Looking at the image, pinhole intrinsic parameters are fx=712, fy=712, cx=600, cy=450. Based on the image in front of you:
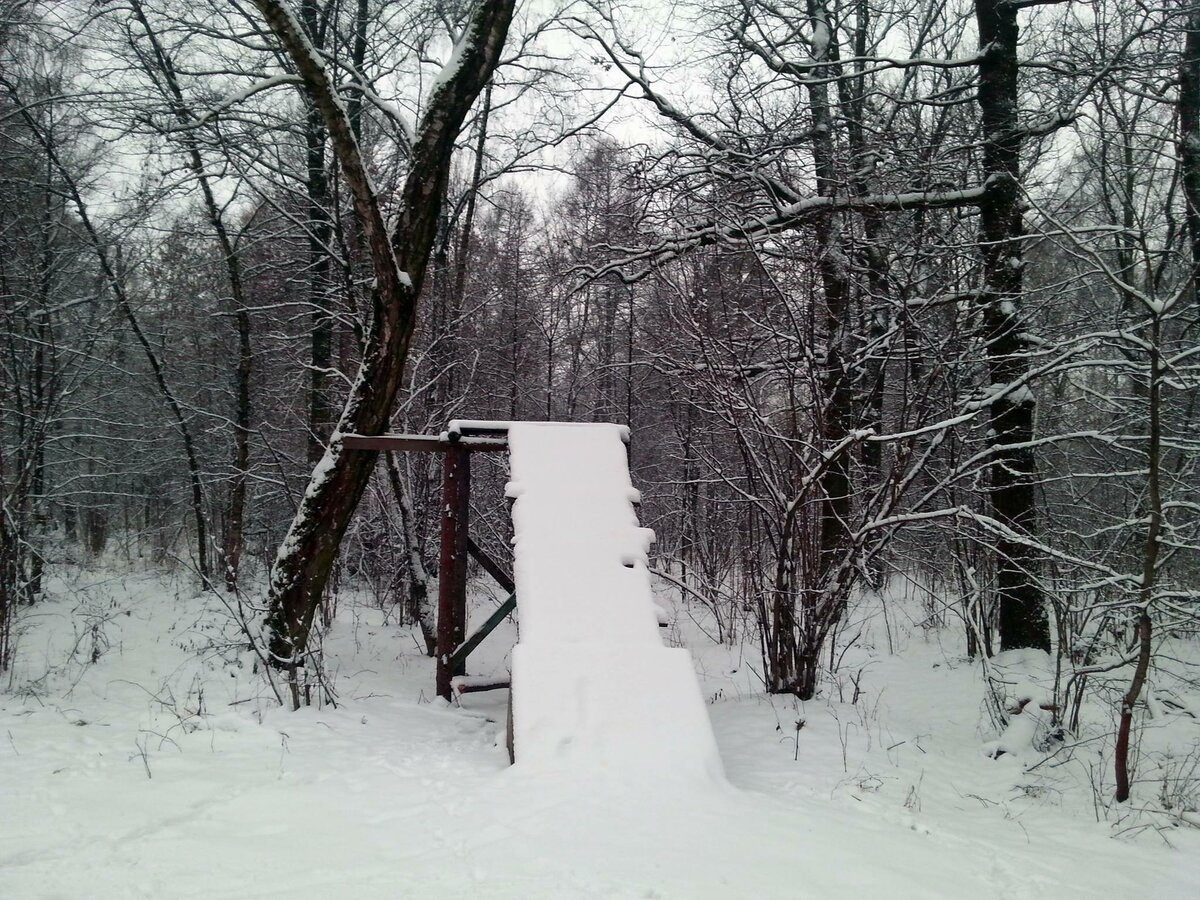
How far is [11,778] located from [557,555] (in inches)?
121

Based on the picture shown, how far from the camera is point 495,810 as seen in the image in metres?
3.06

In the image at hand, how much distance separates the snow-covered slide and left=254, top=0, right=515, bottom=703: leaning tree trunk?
141 cm

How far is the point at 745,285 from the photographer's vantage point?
6578mm

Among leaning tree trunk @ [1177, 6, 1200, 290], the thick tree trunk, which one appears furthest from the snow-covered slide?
leaning tree trunk @ [1177, 6, 1200, 290]

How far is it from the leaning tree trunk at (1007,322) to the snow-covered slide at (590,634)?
10.7ft

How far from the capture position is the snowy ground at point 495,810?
255 cm

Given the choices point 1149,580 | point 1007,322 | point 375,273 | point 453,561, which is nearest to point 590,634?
point 453,561

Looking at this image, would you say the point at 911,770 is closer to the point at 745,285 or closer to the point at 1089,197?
the point at 745,285

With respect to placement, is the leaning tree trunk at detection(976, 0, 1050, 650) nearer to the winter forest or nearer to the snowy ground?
the winter forest

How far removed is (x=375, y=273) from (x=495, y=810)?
189 inches

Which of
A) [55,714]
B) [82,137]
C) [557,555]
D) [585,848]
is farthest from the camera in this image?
[82,137]

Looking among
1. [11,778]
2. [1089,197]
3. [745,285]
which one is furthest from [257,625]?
[1089,197]

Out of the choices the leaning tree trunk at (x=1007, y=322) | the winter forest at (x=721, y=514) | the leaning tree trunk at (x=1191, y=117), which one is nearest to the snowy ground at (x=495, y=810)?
Answer: the winter forest at (x=721, y=514)

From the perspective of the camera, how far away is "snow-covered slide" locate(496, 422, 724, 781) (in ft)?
11.5
